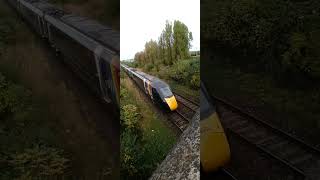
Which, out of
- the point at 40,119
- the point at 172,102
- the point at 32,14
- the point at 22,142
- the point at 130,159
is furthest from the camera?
the point at 32,14

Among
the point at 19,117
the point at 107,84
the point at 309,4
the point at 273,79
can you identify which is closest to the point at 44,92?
the point at 19,117

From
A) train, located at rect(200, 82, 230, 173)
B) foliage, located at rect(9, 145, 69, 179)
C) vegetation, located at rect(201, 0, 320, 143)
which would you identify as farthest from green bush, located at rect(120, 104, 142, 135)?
vegetation, located at rect(201, 0, 320, 143)

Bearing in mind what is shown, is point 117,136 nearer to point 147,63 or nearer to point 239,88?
point 147,63

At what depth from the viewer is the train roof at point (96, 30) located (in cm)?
498

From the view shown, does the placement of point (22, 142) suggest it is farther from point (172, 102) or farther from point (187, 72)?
point (187, 72)

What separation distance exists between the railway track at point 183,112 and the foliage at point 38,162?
153 centimetres

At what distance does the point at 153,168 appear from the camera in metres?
4.82

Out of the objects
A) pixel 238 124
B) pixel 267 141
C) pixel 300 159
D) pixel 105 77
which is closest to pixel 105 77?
pixel 105 77

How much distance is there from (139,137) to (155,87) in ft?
2.07

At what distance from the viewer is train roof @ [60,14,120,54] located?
16.3 ft

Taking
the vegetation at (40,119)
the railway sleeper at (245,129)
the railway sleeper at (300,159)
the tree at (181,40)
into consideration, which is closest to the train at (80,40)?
the vegetation at (40,119)

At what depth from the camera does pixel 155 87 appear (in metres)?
4.92

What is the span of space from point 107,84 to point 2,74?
4.31 ft

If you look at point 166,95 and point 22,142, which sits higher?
point 166,95
